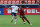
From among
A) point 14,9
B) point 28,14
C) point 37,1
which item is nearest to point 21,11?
point 14,9

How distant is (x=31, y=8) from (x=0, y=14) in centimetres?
462

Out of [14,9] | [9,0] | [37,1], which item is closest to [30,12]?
[37,1]

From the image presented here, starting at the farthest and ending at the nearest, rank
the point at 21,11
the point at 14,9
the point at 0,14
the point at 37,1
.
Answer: the point at 37,1, the point at 0,14, the point at 14,9, the point at 21,11

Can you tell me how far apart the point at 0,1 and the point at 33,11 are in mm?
6858

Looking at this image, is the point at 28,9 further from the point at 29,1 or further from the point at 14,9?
the point at 14,9

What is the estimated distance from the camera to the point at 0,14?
65.6ft

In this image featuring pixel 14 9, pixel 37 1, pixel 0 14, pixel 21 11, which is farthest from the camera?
pixel 37 1

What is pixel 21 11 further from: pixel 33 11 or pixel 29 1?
pixel 29 1

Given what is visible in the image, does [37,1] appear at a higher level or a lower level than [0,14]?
higher

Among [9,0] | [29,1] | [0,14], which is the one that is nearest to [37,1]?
[29,1]

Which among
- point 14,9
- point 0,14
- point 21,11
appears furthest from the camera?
point 0,14

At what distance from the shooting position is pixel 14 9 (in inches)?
440

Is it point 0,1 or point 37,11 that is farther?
point 0,1

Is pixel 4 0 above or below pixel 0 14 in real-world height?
above
